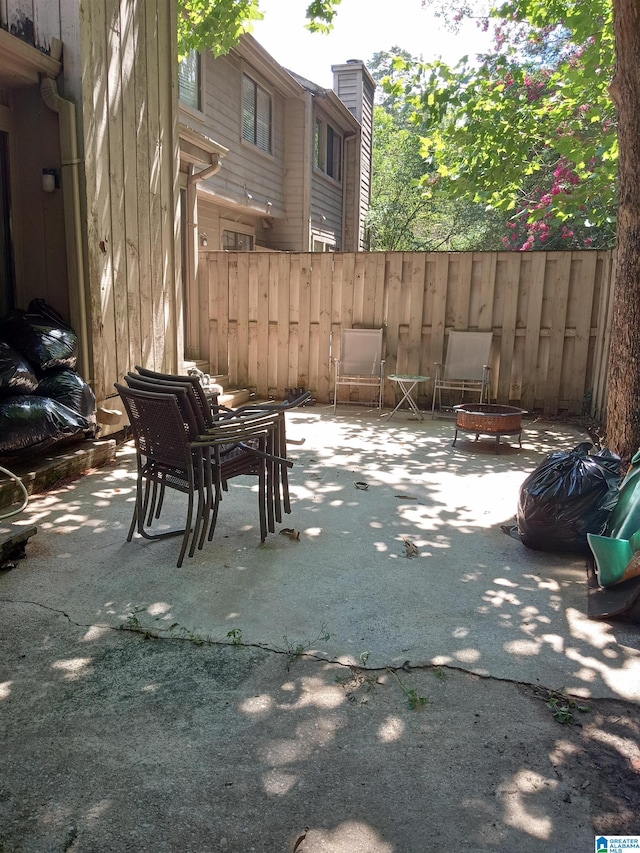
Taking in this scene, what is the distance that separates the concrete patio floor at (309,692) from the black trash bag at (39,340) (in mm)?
1310

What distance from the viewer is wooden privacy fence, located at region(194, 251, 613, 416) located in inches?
310

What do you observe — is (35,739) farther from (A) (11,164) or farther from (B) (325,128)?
(B) (325,128)

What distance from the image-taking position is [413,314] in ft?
27.4

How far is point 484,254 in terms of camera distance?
26.4 feet

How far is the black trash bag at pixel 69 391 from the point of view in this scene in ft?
15.4

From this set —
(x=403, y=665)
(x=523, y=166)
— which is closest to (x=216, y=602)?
(x=403, y=665)

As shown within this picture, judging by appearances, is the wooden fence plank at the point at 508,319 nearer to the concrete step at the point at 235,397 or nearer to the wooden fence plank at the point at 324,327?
the wooden fence plank at the point at 324,327

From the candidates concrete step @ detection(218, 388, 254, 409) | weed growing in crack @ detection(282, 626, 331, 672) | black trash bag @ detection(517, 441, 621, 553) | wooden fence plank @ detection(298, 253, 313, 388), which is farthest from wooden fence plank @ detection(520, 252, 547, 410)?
weed growing in crack @ detection(282, 626, 331, 672)

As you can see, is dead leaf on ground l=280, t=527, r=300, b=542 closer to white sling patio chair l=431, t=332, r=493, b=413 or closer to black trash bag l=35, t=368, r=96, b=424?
black trash bag l=35, t=368, r=96, b=424

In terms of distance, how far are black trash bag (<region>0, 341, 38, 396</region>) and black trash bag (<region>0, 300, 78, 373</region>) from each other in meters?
0.17

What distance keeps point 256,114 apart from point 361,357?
6.28 meters

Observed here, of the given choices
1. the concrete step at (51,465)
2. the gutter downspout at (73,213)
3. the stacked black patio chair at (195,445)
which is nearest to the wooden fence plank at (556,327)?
the stacked black patio chair at (195,445)

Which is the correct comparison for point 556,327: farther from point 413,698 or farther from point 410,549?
point 413,698

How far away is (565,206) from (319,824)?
9418 millimetres
